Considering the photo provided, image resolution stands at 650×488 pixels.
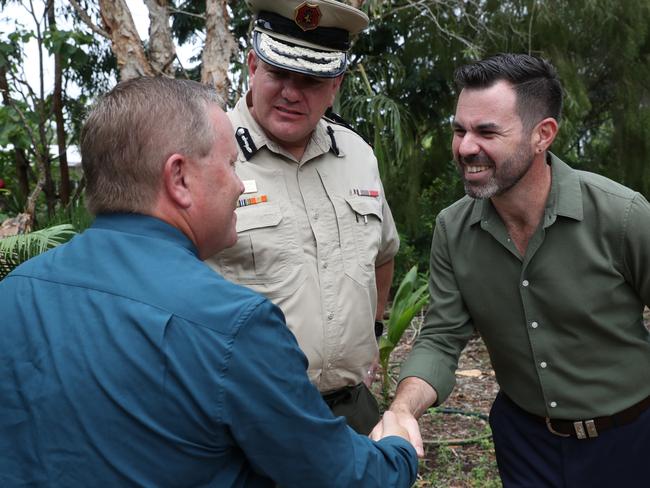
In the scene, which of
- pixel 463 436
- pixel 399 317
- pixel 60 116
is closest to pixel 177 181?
pixel 399 317

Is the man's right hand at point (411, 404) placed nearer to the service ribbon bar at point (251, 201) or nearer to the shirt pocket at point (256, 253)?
the shirt pocket at point (256, 253)

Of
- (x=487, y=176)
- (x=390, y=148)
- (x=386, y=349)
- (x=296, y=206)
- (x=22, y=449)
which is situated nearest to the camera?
(x=22, y=449)

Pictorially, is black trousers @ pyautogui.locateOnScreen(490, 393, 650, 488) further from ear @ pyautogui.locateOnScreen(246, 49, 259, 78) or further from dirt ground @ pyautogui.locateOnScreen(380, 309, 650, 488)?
dirt ground @ pyautogui.locateOnScreen(380, 309, 650, 488)

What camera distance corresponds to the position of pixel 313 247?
8.22 ft

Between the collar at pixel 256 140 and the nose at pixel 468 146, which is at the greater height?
the nose at pixel 468 146

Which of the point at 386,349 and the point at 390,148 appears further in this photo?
the point at 390,148

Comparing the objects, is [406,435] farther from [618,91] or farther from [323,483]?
[618,91]

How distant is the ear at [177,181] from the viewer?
1.39 metres

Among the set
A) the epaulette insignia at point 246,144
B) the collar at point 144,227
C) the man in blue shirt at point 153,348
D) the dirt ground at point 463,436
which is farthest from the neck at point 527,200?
the dirt ground at point 463,436

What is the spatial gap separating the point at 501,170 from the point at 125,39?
3.59 meters

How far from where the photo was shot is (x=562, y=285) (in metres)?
2.36

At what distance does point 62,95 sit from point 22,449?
751cm

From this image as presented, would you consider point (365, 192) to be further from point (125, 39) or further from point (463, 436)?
point (125, 39)

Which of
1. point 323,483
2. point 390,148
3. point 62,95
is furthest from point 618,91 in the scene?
point 323,483
